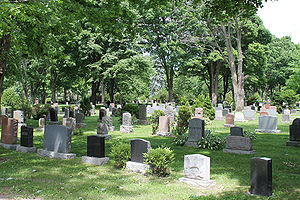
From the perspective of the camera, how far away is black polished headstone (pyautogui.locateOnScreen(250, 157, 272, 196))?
6.86 metres

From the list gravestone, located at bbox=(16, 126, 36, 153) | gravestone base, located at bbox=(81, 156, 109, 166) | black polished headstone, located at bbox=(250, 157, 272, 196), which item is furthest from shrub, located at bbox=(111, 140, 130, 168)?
gravestone, located at bbox=(16, 126, 36, 153)

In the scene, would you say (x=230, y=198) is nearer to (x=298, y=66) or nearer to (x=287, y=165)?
(x=287, y=165)

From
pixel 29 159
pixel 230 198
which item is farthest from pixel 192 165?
pixel 29 159

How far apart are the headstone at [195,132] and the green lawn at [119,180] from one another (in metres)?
2.21

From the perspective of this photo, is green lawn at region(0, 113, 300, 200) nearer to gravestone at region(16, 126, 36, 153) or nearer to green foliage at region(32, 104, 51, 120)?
gravestone at region(16, 126, 36, 153)

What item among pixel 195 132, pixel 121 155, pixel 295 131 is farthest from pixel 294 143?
pixel 121 155

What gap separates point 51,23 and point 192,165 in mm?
6904

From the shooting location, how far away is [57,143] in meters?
11.2

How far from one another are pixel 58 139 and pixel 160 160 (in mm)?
4388

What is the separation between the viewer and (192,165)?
26.2 feet

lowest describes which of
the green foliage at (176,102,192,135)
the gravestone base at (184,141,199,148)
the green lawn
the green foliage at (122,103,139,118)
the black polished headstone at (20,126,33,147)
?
the green lawn

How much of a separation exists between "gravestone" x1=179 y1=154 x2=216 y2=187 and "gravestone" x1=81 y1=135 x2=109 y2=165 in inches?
122

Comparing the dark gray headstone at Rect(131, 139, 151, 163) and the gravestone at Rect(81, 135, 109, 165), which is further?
the gravestone at Rect(81, 135, 109, 165)

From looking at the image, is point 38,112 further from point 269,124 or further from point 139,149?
point 139,149
